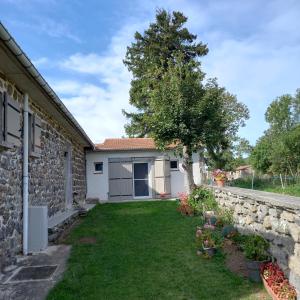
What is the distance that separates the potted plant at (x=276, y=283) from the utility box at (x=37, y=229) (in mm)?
3821

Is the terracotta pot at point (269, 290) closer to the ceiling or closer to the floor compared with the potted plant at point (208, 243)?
closer to the floor

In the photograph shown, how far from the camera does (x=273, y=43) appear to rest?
9.66 metres

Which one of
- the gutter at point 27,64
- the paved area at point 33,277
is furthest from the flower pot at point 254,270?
the gutter at point 27,64

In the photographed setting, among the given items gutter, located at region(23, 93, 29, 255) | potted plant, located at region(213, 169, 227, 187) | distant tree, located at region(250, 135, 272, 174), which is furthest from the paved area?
distant tree, located at region(250, 135, 272, 174)

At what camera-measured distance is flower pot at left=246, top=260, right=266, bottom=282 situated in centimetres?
507

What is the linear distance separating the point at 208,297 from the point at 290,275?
1084mm

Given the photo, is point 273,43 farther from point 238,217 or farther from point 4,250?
point 4,250

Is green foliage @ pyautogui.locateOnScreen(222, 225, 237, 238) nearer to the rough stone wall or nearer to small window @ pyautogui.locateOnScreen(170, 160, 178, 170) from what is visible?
the rough stone wall

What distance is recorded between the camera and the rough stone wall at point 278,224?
15.1 feet

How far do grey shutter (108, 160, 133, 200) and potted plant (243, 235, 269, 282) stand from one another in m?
12.0

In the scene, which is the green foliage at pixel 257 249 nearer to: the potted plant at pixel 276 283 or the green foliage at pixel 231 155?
the potted plant at pixel 276 283

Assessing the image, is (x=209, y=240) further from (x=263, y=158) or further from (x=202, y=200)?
(x=263, y=158)

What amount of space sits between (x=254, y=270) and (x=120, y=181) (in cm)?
1257

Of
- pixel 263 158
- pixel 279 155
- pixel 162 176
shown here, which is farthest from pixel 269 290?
pixel 263 158
